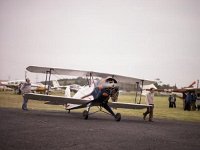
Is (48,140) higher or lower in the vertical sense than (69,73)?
lower

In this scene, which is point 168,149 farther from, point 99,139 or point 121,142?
point 99,139

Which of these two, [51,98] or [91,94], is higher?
[91,94]

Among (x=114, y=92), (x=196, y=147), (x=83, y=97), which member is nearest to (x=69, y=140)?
(x=196, y=147)

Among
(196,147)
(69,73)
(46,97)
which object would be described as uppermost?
(69,73)

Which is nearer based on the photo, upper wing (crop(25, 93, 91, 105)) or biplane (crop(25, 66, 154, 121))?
biplane (crop(25, 66, 154, 121))

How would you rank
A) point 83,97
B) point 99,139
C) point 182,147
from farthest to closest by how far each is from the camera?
1. point 83,97
2. point 99,139
3. point 182,147

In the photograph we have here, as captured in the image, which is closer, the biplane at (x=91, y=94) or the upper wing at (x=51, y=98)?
the biplane at (x=91, y=94)

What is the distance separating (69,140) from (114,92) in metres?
7.41

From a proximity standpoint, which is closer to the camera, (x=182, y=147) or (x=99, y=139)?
(x=182, y=147)

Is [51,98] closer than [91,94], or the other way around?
[51,98]

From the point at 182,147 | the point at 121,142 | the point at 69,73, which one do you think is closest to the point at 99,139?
the point at 121,142

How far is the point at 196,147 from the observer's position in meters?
7.65

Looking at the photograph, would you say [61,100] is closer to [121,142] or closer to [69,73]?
A: [69,73]

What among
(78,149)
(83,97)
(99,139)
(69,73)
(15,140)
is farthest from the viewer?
(69,73)
